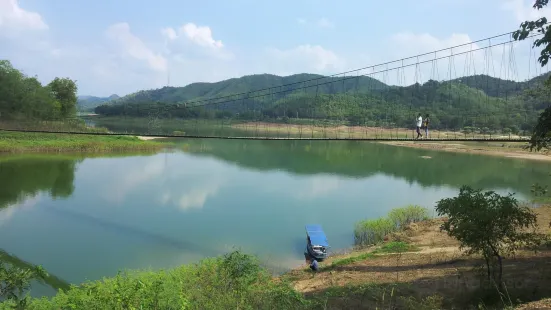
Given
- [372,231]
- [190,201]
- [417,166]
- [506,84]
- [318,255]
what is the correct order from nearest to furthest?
[318,255] → [372,231] → [506,84] → [190,201] → [417,166]

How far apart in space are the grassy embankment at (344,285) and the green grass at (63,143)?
853 inches

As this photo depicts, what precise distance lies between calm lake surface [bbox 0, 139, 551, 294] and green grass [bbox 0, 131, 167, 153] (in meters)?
1.77

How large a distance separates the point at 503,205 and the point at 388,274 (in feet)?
9.56

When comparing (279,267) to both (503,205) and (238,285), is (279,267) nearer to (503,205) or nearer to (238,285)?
(238,285)

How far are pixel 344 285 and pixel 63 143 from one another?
2591 cm

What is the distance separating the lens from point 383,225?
449 inches

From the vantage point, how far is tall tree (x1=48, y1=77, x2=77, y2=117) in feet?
107

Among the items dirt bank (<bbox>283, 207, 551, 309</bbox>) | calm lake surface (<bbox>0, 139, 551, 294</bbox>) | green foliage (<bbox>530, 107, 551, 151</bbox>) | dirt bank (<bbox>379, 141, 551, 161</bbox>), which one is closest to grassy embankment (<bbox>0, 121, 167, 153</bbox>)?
calm lake surface (<bbox>0, 139, 551, 294</bbox>)

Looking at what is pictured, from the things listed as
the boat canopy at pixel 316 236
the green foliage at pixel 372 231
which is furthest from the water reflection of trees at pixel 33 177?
the green foliage at pixel 372 231

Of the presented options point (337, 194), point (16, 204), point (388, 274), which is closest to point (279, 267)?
point (388, 274)

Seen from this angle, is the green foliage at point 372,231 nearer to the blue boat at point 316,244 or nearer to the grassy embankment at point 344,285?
the blue boat at point 316,244

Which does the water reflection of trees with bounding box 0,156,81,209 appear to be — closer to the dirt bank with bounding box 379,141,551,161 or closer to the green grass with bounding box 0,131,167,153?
the green grass with bounding box 0,131,167,153

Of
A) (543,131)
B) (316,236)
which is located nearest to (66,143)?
(316,236)

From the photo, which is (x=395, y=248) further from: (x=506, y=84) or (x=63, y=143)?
(x=63, y=143)
